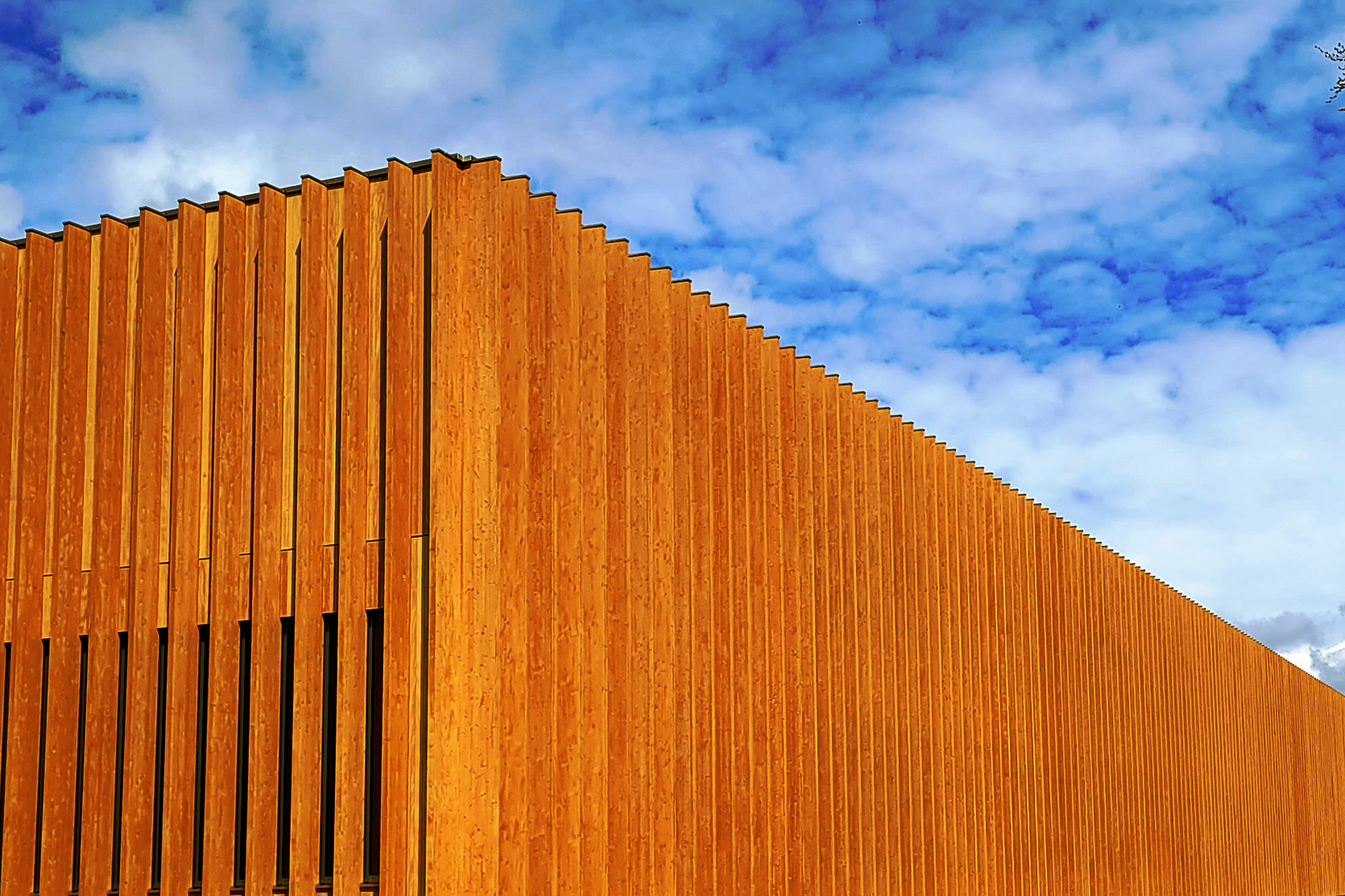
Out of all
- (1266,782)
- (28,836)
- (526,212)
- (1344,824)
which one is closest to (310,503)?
(526,212)

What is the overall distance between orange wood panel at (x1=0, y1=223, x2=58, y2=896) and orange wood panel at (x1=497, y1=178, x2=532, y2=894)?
458 cm

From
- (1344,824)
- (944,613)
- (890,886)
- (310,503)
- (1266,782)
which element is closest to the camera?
(310,503)

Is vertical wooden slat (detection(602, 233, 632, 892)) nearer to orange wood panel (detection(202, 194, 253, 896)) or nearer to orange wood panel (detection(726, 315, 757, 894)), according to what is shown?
orange wood panel (detection(726, 315, 757, 894))

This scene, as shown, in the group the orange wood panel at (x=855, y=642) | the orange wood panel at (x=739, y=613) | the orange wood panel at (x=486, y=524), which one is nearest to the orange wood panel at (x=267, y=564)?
the orange wood panel at (x=486, y=524)

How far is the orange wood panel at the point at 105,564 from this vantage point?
14.1 metres

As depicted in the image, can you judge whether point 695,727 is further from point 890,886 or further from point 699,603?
point 890,886

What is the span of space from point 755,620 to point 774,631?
51cm

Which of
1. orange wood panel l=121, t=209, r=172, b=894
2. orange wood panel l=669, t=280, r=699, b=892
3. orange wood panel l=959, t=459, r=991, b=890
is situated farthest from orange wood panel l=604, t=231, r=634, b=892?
orange wood panel l=959, t=459, r=991, b=890

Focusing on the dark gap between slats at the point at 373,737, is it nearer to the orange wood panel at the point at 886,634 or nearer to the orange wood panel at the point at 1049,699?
the orange wood panel at the point at 886,634

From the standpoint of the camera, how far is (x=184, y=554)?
1403 centimetres

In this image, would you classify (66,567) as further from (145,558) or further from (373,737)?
(373,737)

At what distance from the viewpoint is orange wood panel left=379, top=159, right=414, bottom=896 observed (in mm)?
12508

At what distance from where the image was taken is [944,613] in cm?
2244

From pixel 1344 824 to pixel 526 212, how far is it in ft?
156
